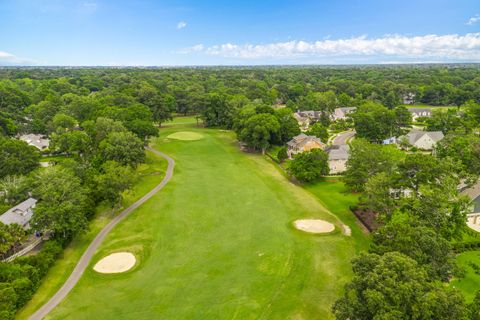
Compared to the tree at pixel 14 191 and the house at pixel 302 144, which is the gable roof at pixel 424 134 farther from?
the tree at pixel 14 191

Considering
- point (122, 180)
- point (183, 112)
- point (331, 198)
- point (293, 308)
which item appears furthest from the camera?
point (183, 112)

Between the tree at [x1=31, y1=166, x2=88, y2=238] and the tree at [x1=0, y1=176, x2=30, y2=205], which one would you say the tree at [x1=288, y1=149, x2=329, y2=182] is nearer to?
the tree at [x1=31, y1=166, x2=88, y2=238]

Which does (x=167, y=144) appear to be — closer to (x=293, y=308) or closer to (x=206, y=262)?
(x=206, y=262)

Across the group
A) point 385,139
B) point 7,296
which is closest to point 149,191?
point 7,296

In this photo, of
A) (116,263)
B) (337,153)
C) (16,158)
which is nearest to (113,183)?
(116,263)

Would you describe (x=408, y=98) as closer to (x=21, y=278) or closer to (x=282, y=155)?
(x=282, y=155)

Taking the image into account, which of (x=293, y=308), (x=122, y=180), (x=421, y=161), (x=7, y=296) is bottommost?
(x=293, y=308)
